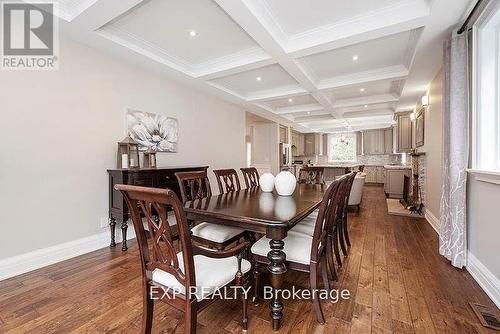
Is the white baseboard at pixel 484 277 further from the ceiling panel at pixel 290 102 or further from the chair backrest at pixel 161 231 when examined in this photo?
the ceiling panel at pixel 290 102

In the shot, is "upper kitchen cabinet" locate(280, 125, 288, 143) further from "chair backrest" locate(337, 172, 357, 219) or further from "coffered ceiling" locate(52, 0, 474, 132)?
"chair backrest" locate(337, 172, 357, 219)

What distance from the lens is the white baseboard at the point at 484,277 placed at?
1.78m

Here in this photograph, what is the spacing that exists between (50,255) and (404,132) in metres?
7.21

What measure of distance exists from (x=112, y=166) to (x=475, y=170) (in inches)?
154

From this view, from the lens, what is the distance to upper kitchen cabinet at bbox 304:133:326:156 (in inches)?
427

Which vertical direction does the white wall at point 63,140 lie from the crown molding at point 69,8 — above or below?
below

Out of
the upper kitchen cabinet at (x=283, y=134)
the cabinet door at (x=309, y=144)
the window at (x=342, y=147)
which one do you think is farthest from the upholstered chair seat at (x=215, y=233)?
the window at (x=342, y=147)

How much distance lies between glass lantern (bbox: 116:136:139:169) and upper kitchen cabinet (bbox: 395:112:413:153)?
238 inches

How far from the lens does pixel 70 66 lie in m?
2.64

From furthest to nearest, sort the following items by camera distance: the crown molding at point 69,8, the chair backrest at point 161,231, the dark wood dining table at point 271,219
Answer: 1. the crown molding at point 69,8
2. the dark wood dining table at point 271,219
3. the chair backrest at point 161,231

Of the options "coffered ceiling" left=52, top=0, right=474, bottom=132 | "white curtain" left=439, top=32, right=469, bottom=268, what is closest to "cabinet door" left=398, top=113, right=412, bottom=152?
"coffered ceiling" left=52, top=0, right=474, bottom=132

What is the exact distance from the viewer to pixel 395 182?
6387 mm
